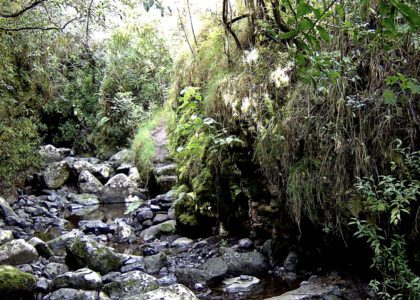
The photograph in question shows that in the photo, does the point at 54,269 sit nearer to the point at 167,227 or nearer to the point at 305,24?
the point at 167,227

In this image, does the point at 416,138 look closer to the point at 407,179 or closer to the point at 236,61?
the point at 407,179

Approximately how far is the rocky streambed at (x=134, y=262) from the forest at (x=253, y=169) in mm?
20

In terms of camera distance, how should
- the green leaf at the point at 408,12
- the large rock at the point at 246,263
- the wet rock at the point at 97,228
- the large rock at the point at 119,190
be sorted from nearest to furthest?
the green leaf at the point at 408,12 < the large rock at the point at 246,263 < the wet rock at the point at 97,228 < the large rock at the point at 119,190

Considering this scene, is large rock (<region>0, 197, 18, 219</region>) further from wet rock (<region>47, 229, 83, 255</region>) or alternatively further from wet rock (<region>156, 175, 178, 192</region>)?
wet rock (<region>156, 175, 178, 192</region>)

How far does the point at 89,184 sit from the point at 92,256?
15.8ft

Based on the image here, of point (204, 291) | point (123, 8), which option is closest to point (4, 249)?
point (204, 291)

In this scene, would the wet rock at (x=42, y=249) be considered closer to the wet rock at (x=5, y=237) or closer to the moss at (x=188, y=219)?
the wet rock at (x=5, y=237)

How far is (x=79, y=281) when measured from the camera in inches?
146

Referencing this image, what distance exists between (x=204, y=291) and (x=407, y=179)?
2063 millimetres

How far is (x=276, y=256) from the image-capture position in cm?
386

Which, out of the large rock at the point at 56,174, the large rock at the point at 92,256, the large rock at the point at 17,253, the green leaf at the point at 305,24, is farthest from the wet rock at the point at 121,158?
the green leaf at the point at 305,24

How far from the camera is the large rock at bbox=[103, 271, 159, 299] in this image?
3.54 metres

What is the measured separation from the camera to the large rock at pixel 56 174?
886 cm

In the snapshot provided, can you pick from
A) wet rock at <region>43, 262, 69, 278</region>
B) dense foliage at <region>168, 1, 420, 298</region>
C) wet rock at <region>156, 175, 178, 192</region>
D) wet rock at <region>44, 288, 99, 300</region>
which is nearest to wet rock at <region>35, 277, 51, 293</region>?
wet rock at <region>44, 288, 99, 300</region>
